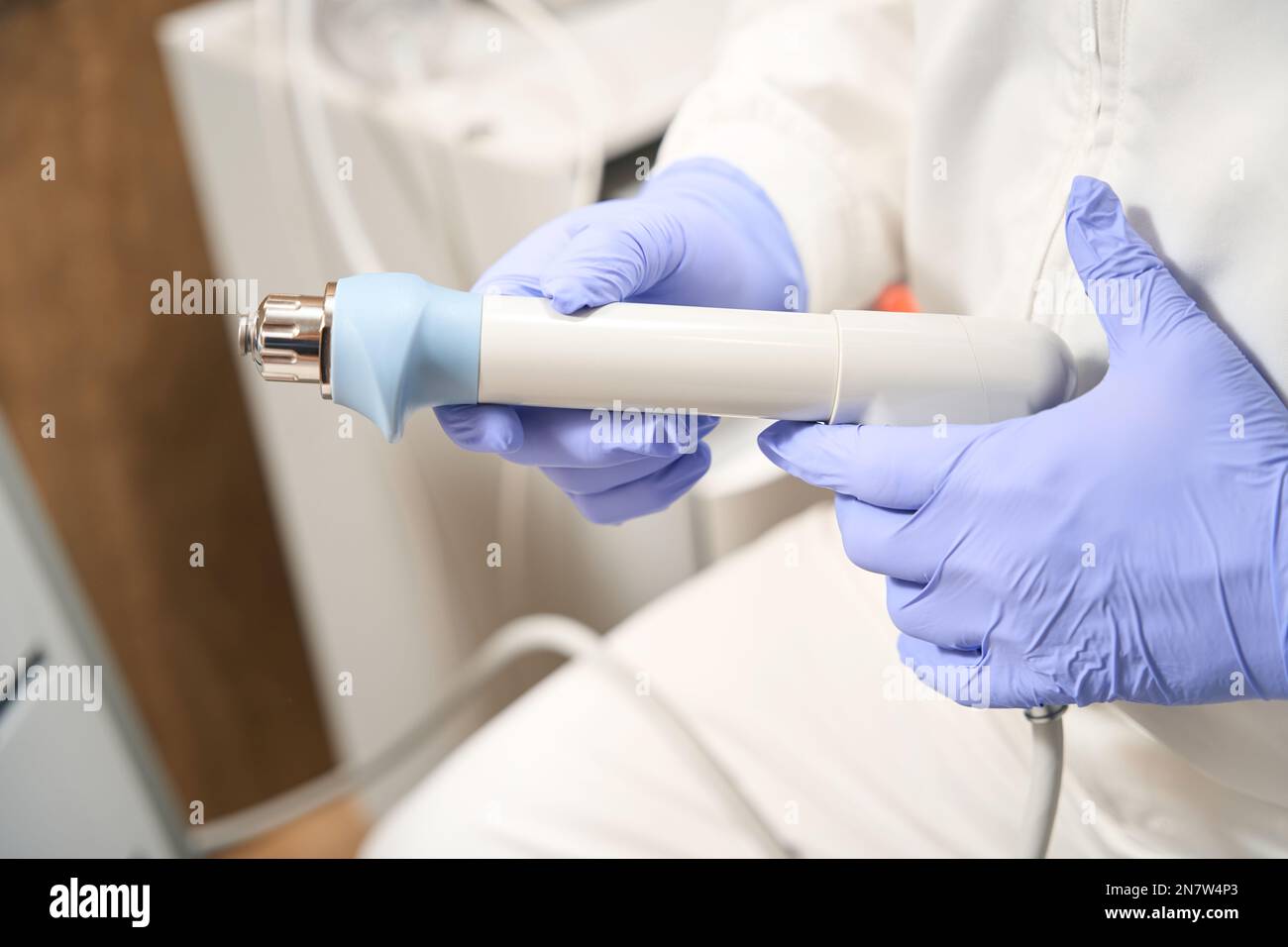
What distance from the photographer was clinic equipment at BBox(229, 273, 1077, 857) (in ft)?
1.01

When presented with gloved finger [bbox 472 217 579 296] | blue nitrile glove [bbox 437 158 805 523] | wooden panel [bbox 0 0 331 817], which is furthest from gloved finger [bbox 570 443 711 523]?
wooden panel [bbox 0 0 331 817]

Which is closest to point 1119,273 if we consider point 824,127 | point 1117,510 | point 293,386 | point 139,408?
point 1117,510

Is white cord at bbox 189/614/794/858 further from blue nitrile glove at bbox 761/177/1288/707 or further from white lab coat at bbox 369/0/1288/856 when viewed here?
blue nitrile glove at bbox 761/177/1288/707

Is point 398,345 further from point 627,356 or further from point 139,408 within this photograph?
point 139,408

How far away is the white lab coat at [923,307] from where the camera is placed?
0.33 meters

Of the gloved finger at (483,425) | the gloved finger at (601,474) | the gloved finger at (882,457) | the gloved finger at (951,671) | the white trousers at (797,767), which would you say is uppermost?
the gloved finger at (483,425)

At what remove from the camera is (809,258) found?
46cm

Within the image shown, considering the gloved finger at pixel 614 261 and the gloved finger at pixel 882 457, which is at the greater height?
the gloved finger at pixel 614 261

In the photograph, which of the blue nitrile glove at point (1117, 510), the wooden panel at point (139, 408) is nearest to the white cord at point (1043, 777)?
the blue nitrile glove at point (1117, 510)

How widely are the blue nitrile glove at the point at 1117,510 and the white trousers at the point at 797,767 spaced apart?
0.11 m

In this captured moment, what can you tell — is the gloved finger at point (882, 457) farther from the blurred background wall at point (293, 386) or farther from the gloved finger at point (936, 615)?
the blurred background wall at point (293, 386)
